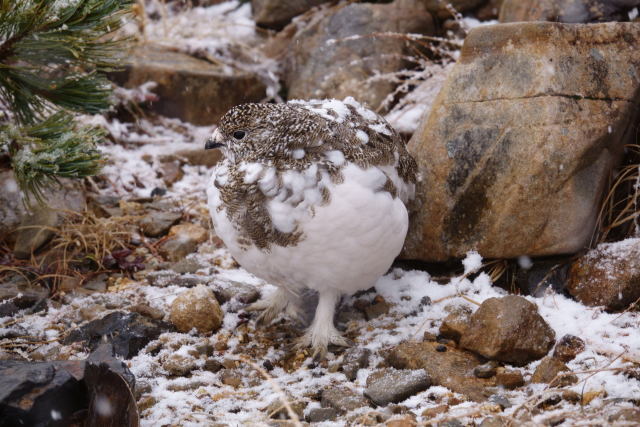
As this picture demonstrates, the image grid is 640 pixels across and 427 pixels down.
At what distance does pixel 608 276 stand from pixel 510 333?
2.03 feet

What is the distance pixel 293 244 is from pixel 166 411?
712 millimetres

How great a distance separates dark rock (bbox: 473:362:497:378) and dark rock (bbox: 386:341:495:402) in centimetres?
2

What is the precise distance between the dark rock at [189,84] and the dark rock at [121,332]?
95.7 inches

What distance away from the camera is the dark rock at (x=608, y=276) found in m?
2.56

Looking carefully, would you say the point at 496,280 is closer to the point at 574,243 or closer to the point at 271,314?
the point at 574,243

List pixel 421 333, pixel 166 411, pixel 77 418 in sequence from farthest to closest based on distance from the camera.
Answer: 1. pixel 421 333
2. pixel 166 411
3. pixel 77 418

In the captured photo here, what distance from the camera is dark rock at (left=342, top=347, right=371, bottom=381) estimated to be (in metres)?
2.38

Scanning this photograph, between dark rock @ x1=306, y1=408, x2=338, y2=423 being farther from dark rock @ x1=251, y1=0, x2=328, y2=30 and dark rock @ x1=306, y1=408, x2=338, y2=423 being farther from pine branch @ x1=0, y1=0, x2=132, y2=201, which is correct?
dark rock @ x1=251, y1=0, x2=328, y2=30

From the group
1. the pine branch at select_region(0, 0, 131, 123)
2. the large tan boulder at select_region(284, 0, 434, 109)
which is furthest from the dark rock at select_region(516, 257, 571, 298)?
the pine branch at select_region(0, 0, 131, 123)

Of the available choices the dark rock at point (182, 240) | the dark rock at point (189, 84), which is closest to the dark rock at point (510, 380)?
the dark rock at point (182, 240)

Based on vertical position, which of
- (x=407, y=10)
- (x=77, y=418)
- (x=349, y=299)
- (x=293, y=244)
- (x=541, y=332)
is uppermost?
(x=407, y=10)

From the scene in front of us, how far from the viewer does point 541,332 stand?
2.34 meters

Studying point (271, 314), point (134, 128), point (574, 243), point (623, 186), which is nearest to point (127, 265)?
point (271, 314)

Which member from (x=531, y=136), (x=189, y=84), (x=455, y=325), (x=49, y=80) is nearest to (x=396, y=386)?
(x=455, y=325)
